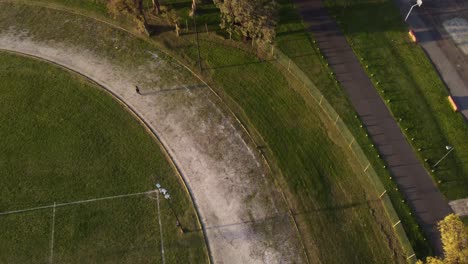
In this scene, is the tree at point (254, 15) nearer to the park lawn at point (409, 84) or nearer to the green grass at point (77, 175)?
the park lawn at point (409, 84)

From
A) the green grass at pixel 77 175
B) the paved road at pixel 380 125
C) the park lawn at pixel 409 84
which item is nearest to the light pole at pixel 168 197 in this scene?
the green grass at pixel 77 175

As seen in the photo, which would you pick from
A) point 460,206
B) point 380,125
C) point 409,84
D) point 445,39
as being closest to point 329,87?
point 380,125

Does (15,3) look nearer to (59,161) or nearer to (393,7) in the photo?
(59,161)

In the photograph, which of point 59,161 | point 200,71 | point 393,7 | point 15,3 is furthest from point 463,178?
point 15,3

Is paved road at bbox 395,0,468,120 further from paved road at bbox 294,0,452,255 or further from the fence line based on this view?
the fence line

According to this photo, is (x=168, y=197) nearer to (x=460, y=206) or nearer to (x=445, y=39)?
(x=460, y=206)

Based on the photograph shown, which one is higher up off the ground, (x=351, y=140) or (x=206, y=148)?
(x=206, y=148)
